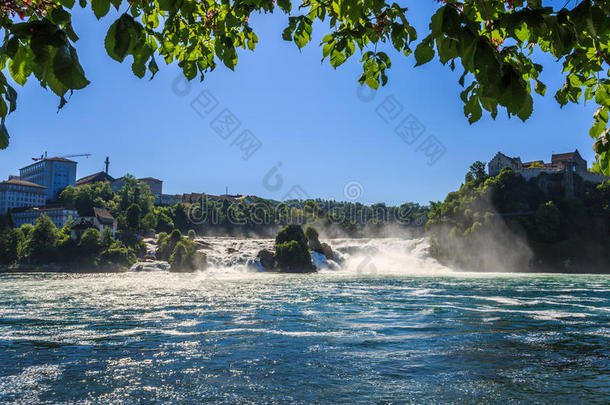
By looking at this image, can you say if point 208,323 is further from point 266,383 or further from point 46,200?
point 46,200

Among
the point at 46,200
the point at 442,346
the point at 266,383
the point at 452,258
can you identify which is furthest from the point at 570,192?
the point at 46,200

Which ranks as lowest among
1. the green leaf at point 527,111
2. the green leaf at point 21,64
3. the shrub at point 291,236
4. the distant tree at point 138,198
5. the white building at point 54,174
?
the shrub at point 291,236

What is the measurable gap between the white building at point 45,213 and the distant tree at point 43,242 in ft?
88.6

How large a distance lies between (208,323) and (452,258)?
60.3 meters

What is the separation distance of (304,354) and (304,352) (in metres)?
0.20

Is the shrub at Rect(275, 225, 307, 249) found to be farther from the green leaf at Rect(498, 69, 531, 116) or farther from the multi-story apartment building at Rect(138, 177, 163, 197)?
the multi-story apartment building at Rect(138, 177, 163, 197)

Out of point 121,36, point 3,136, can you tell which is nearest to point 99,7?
point 121,36

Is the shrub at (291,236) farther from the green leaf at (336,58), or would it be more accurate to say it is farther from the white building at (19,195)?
the white building at (19,195)

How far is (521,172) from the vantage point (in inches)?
3152

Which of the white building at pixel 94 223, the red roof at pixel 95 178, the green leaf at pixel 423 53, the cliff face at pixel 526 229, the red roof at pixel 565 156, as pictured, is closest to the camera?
the green leaf at pixel 423 53

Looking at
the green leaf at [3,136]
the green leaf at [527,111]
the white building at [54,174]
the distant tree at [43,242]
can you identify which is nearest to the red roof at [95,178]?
the white building at [54,174]

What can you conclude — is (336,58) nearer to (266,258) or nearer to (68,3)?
(68,3)

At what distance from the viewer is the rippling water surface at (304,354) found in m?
7.78

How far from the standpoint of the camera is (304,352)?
10.8 m
